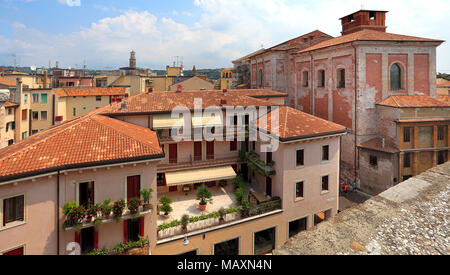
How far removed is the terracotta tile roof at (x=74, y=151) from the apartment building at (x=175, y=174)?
4 centimetres

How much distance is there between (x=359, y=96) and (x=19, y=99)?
1620 inches

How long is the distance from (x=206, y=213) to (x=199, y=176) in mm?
2978

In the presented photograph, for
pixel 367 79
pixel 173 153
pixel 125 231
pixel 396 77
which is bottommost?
pixel 125 231

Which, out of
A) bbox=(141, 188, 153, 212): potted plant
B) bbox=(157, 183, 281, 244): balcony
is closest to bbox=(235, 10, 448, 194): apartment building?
bbox=(157, 183, 281, 244): balcony

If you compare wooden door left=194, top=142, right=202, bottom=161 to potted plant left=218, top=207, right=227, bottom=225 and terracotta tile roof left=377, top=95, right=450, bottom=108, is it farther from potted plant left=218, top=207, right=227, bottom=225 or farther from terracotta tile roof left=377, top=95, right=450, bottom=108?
terracotta tile roof left=377, top=95, right=450, bottom=108

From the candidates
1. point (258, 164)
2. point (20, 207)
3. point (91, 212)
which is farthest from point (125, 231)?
point (258, 164)

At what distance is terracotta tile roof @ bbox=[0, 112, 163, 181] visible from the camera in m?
11.0

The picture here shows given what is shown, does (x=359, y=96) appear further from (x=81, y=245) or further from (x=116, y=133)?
(x=81, y=245)

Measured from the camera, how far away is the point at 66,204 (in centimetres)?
1201

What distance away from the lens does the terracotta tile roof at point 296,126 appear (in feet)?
59.2

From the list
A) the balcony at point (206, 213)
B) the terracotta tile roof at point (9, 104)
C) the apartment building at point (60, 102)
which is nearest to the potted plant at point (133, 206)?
the balcony at point (206, 213)

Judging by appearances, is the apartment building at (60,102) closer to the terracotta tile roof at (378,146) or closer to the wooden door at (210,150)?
the wooden door at (210,150)

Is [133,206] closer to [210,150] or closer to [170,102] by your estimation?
[210,150]

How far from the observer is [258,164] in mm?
19922
